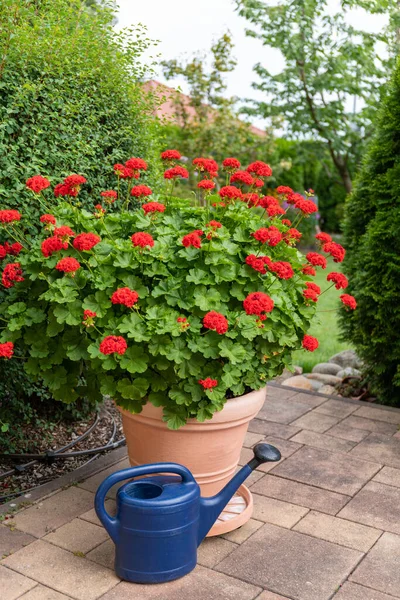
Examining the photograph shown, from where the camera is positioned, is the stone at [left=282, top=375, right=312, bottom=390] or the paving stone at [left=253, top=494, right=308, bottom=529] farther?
the stone at [left=282, top=375, right=312, bottom=390]

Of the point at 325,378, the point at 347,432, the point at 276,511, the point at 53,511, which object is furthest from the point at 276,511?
the point at 325,378

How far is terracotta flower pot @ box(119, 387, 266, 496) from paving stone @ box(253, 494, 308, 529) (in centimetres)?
25

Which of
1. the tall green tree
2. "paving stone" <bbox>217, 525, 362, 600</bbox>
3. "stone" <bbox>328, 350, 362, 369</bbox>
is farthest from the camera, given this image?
the tall green tree

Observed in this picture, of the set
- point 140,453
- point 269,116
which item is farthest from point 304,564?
point 269,116

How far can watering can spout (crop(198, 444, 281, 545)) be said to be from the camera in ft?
7.81

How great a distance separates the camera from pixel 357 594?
7.36 ft

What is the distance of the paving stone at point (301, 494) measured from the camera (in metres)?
2.87

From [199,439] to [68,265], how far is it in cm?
82

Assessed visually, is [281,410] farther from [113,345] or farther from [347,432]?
[113,345]

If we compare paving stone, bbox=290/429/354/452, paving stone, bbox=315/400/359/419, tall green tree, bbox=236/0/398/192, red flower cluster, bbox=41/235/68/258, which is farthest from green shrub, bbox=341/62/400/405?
tall green tree, bbox=236/0/398/192

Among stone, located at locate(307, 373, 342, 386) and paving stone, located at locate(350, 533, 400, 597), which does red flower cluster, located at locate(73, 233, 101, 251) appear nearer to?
paving stone, located at locate(350, 533, 400, 597)

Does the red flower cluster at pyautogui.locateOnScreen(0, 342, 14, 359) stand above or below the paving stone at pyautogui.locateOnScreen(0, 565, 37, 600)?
above

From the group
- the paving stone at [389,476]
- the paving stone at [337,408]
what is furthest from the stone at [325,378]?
the paving stone at [389,476]

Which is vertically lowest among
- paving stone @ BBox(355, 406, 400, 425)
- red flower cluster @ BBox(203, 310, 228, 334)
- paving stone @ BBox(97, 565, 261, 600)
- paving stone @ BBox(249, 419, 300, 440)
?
paving stone @ BBox(355, 406, 400, 425)
